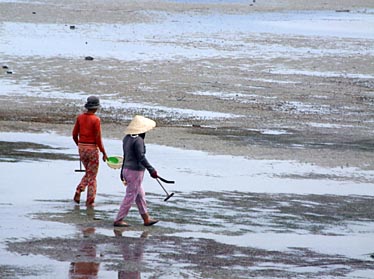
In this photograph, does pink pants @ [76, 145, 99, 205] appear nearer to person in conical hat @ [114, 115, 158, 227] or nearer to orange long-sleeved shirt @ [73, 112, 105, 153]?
orange long-sleeved shirt @ [73, 112, 105, 153]

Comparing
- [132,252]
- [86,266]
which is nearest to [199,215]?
[132,252]

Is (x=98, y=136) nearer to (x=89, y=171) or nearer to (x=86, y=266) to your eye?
(x=89, y=171)

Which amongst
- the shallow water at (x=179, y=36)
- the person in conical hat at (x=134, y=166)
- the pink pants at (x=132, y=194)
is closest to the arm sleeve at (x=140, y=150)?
the person in conical hat at (x=134, y=166)

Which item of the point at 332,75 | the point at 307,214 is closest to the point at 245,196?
the point at 307,214

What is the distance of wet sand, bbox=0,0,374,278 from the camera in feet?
38.5

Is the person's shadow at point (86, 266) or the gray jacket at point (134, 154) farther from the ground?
the gray jacket at point (134, 154)

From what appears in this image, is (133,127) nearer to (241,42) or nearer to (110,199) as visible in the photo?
(110,199)

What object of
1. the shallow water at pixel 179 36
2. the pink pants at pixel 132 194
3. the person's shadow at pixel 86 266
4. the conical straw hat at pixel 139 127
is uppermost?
the conical straw hat at pixel 139 127

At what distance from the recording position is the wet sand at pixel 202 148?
1173cm

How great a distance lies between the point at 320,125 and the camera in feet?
76.9

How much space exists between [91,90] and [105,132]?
258 inches

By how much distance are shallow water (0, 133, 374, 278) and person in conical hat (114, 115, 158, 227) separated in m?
0.21

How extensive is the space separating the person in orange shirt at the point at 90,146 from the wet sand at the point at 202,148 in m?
0.28

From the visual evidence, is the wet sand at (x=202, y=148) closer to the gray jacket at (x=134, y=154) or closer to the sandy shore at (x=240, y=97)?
the sandy shore at (x=240, y=97)
